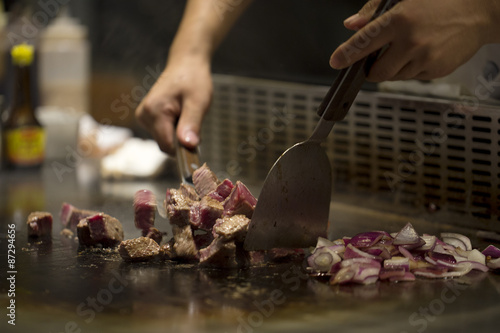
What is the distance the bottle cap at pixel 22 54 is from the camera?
281 cm

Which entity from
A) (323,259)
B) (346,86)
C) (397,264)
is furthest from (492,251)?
(346,86)

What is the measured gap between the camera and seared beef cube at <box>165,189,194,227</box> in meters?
1.75

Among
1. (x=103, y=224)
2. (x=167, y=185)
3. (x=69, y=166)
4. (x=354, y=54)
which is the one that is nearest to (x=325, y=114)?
(x=354, y=54)

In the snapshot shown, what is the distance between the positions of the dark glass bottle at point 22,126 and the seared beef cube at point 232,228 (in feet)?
4.59

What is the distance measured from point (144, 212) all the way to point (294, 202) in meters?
0.44

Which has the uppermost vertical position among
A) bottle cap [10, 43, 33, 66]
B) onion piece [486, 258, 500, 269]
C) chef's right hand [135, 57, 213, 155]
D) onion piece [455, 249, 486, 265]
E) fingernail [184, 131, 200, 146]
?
bottle cap [10, 43, 33, 66]

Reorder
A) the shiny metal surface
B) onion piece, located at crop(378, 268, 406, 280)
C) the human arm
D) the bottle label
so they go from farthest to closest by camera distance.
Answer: the bottle label < the human arm < onion piece, located at crop(378, 268, 406, 280) < the shiny metal surface

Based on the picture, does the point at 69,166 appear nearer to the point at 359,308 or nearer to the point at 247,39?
the point at 247,39

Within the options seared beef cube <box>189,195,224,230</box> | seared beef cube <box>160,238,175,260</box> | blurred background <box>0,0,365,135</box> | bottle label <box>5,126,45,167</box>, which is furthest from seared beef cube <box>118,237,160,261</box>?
bottle label <box>5,126,45,167</box>

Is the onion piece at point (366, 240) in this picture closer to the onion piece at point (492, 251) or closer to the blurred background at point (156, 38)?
the onion piece at point (492, 251)

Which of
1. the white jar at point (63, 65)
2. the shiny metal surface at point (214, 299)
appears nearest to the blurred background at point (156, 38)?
the white jar at point (63, 65)

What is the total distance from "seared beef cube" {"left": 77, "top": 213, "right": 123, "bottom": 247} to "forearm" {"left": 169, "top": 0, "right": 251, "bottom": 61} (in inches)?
29.4

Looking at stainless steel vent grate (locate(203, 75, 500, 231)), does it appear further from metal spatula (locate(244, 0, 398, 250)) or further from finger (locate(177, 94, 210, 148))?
metal spatula (locate(244, 0, 398, 250))

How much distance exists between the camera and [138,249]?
1.71 m
